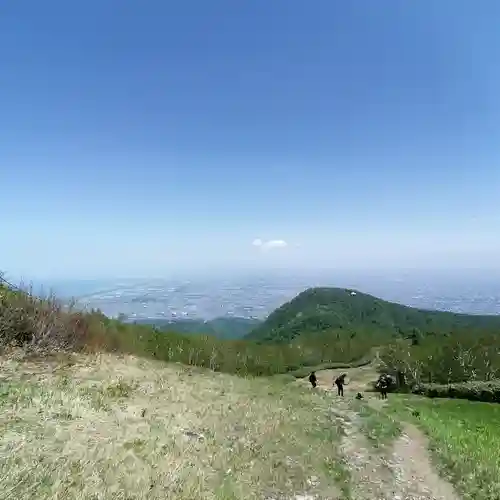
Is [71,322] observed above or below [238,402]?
above

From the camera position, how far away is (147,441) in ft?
43.5

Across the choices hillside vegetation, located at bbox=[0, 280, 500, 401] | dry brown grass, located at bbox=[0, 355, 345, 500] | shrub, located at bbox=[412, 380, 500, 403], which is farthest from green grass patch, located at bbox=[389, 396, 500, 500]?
shrub, located at bbox=[412, 380, 500, 403]

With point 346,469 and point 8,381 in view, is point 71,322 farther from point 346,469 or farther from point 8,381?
point 346,469

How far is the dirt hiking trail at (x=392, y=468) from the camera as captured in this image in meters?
13.3

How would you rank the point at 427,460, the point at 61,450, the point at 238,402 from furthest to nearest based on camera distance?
the point at 238,402, the point at 427,460, the point at 61,450

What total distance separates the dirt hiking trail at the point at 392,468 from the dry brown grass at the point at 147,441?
2.32ft

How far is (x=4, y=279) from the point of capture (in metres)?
25.0

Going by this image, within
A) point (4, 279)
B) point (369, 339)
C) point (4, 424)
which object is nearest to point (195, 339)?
point (369, 339)

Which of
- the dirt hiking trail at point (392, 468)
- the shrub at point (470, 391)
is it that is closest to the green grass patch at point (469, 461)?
the dirt hiking trail at point (392, 468)

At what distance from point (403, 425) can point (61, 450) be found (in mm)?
16857

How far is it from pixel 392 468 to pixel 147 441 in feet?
28.6

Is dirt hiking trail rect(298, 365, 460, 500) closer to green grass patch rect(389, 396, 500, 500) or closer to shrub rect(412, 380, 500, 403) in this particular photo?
green grass patch rect(389, 396, 500, 500)

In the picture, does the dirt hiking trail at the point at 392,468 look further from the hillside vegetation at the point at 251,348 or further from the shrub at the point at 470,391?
the shrub at the point at 470,391

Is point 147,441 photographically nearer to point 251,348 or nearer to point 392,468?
point 392,468
